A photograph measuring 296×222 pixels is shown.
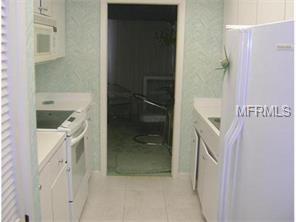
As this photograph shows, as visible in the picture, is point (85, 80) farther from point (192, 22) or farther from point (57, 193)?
point (57, 193)

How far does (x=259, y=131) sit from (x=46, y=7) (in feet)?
6.79

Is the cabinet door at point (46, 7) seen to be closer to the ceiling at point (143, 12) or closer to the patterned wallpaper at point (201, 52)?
the patterned wallpaper at point (201, 52)

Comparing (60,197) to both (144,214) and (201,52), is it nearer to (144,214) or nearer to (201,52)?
(144,214)

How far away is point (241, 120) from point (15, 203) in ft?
3.52

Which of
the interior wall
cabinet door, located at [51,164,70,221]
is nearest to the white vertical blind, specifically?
cabinet door, located at [51,164,70,221]

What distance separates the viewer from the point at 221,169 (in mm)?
2008

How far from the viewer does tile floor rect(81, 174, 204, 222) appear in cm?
318

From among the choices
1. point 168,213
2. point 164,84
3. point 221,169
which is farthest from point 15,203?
point 164,84

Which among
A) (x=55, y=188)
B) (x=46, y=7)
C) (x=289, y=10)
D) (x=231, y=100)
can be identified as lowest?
(x=55, y=188)

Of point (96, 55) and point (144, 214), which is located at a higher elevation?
point (96, 55)

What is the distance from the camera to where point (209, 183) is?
2.70m

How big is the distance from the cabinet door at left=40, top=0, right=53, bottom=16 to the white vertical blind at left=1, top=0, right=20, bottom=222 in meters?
1.61

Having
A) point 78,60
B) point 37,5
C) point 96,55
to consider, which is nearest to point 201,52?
point 96,55

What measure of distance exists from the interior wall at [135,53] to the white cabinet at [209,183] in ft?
12.7
